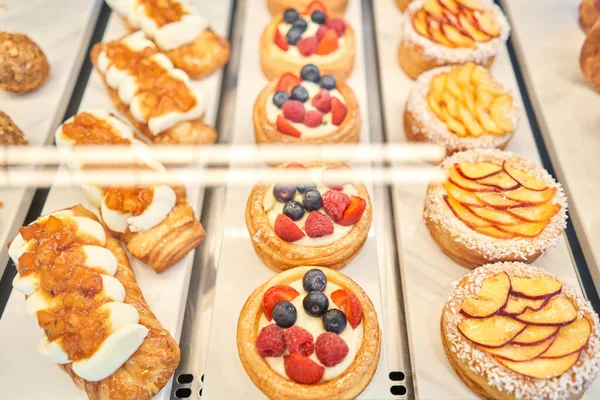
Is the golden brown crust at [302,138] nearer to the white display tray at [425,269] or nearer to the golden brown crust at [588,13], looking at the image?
the white display tray at [425,269]

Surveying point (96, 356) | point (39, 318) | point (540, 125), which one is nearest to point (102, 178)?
point (39, 318)

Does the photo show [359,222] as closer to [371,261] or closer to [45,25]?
[371,261]

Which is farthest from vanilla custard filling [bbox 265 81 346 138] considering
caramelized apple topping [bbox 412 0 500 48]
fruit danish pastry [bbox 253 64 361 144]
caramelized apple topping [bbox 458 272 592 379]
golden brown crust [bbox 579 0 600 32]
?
golden brown crust [bbox 579 0 600 32]

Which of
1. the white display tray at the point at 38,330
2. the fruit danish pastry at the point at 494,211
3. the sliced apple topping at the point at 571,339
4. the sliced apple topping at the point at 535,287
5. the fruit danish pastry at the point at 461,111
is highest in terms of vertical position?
the fruit danish pastry at the point at 461,111

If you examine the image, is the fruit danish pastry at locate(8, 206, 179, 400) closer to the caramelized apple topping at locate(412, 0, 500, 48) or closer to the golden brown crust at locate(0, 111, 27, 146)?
the golden brown crust at locate(0, 111, 27, 146)

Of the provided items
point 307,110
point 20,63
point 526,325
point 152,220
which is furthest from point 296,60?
point 526,325

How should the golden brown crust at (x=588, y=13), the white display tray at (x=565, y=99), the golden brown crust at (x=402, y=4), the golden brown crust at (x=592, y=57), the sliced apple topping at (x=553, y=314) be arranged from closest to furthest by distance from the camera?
the sliced apple topping at (x=553, y=314) < the white display tray at (x=565, y=99) < the golden brown crust at (x=592, y=57) < the golden brown crust at (x=588, y=13) < the golden brown crust at (x=402, y=4)

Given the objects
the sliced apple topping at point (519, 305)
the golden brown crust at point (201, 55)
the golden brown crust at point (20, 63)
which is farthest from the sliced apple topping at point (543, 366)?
the golden brown crust at point (20, 63)
